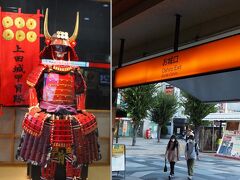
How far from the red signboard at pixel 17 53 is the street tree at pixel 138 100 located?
98.5 feet

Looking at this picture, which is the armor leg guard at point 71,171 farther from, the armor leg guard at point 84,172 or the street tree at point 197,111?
the street tree at point 197,111

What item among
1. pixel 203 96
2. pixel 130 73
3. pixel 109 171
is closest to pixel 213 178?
pixel 203 96

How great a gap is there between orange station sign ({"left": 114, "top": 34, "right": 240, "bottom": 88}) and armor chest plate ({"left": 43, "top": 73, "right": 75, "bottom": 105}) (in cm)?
251

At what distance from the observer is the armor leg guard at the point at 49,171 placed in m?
1.86

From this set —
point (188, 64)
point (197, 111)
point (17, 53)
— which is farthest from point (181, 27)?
point (197, 111)

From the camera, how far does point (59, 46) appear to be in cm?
190

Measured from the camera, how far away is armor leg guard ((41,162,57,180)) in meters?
1.86

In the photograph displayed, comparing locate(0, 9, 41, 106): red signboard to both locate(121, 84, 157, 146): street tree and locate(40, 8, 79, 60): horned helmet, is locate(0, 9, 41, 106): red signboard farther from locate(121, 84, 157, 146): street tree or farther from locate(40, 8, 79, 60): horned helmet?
locate(121, 84, 157, 146): street tree

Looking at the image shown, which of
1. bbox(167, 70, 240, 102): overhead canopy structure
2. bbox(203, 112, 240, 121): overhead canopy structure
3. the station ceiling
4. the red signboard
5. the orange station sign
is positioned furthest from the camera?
bbox(203, 112, 240, 121): overhead canopy structure

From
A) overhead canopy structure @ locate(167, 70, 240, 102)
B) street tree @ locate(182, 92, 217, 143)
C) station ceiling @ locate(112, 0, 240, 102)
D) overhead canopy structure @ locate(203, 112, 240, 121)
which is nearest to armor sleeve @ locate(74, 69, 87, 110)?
station ceiling @ locate(112, 0, 240, 102)

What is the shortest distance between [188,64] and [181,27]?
7.08 ft

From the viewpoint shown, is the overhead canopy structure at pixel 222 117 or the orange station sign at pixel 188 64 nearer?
the orange station sign at pixel 188 64

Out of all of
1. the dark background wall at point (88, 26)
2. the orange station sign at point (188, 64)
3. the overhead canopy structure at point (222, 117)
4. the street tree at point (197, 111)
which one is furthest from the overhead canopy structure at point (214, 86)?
the street tree at point (197, 111)

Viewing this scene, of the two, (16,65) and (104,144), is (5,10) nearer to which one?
(16,65)
